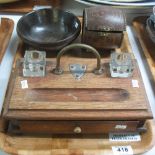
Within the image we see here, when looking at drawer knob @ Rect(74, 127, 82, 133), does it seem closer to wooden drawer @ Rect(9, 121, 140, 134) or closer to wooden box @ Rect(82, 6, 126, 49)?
wooden drawer @ Rect(9, 121, 140, 134)

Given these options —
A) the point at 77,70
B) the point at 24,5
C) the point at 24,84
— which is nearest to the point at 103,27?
the point at 77,70

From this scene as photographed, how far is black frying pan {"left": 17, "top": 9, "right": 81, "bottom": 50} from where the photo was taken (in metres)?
0.73

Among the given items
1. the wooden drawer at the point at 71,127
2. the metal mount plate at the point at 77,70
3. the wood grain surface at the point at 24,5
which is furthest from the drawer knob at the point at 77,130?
the wood grain surface at the point at 24,5

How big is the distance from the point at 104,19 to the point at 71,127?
29 cm

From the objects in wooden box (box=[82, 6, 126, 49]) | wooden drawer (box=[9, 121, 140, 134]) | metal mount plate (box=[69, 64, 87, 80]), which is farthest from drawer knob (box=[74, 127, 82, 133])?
wooden box (box=[82, 6, 126, 49])

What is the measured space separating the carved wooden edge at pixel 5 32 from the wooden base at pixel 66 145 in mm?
253

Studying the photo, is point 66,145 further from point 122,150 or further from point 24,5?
point 24,5

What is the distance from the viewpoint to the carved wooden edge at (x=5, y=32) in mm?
718

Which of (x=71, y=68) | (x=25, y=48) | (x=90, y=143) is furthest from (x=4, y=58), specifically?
(x=90, y=143)

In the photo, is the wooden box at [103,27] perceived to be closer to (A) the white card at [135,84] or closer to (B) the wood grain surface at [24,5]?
(A) the white card at [135,84]

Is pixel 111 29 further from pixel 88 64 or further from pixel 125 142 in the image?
pixel 125 142

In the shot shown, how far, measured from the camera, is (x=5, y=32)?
779 mm

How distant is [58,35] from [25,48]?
0.10 metres

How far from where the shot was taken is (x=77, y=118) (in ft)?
1.65
